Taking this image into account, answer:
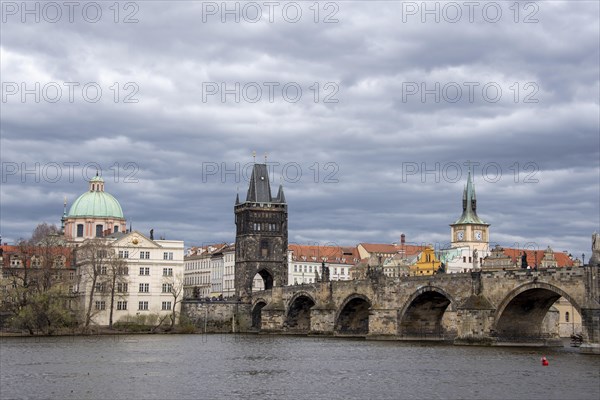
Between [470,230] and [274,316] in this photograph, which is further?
[470,230]

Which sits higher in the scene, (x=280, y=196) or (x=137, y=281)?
(x=280, y=196)

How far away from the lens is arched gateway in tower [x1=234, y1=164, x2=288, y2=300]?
429ft

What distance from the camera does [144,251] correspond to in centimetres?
11875

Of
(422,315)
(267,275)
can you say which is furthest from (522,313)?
(267,275)

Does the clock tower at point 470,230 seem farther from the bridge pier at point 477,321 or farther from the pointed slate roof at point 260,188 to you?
the bridge pier at point 477,321

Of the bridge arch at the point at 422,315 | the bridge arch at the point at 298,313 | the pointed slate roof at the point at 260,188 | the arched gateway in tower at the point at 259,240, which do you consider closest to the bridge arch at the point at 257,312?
the arched gateway in tower at the point at 259,240

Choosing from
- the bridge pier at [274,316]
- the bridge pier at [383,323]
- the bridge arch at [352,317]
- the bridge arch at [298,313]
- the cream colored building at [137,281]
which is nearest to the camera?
the bridge pier at [383,323]

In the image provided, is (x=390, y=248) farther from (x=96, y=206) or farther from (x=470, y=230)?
(x=96, y=206)

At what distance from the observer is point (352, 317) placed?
103 m

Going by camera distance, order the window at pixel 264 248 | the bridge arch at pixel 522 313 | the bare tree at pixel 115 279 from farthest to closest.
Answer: the window at pixel 264 248, the bare tree at pixel 115 279, the bridge arch at pixel 522 313

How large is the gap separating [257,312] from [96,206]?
105 feet

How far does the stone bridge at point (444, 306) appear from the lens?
66.7 meters

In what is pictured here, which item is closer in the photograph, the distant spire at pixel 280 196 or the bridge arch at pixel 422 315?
the bridge arch at pixel 422 315

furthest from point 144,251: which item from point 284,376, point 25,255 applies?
point 284,376
